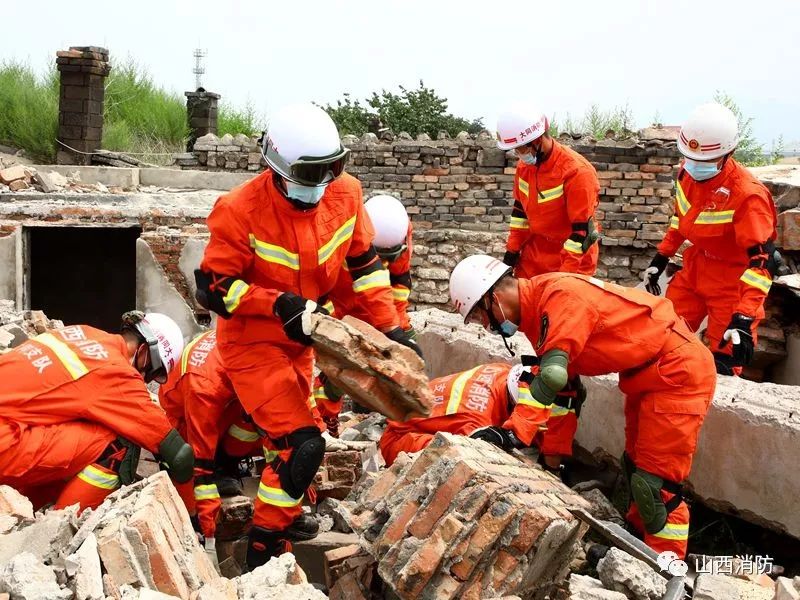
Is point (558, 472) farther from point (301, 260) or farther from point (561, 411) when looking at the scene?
point (301, 260)

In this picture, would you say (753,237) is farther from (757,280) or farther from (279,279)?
(279,279)

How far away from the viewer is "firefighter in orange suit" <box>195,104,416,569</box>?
12.6 feet

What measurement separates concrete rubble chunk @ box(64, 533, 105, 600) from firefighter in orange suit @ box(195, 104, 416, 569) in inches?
40.9

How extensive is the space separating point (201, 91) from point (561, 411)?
47.5 ft

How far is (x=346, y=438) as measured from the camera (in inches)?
229

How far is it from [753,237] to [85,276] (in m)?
7.26

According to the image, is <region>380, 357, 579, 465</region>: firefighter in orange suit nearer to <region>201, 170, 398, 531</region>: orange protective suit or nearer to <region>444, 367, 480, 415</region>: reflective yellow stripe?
<region>444, 367, 480, 415</region>: reflective yellow stripe

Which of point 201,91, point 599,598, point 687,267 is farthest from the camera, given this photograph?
point 201,91

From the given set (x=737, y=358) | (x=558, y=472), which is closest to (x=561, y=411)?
(x=558, y=472)

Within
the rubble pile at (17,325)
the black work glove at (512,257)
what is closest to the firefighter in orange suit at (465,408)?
the black work glove at (512,257)

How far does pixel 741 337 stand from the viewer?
5.45 metres

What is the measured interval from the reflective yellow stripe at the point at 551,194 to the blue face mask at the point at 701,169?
0.90 meters

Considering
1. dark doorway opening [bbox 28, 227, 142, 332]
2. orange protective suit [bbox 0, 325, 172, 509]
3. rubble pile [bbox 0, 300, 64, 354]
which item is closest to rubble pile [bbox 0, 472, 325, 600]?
orange protective suit [bbox 0, 325, 172, 509]

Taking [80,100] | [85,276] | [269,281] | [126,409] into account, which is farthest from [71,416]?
[80,100]
